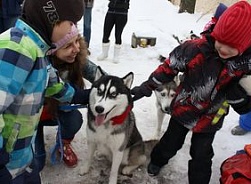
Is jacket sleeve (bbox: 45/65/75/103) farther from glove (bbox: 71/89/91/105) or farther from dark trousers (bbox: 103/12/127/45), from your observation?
dark trousers (bbox: 103/12/127/45)

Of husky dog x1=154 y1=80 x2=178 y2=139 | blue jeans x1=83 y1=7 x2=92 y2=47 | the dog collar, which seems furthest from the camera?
blue jeans x1=83 y1=7 x2=92 y2=47

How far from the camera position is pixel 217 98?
2.32 meters

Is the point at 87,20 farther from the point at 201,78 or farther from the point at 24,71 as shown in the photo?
the point at 24,71

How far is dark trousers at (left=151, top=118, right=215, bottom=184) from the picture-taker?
2.46 metres

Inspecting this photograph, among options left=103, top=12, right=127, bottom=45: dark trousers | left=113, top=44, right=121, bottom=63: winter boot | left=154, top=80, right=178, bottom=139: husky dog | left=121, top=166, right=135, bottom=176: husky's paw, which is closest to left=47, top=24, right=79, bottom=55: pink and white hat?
left=121, top=166, right=135, bottom=176: husky's paw

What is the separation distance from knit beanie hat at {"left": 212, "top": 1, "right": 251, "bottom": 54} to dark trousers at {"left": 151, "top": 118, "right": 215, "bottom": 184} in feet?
2.46

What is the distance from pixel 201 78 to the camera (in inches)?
90.1

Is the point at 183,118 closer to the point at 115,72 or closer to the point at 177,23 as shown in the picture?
the point at 115,72

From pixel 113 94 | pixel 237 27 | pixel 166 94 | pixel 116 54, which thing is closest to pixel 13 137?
pixel 113 94

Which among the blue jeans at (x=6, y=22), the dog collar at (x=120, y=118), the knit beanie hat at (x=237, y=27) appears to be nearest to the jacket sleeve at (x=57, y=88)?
the dog collar at (x=120, y=118)

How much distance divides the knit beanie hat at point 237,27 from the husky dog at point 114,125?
0.71 m

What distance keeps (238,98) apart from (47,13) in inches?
54.7

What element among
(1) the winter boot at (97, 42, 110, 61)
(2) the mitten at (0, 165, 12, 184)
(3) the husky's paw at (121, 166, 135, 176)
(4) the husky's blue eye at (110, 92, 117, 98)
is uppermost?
(2) the mitten at (0, 165, 12, 184)

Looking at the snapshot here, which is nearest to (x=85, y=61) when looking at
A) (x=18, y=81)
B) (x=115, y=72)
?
(x=18, y=81)
